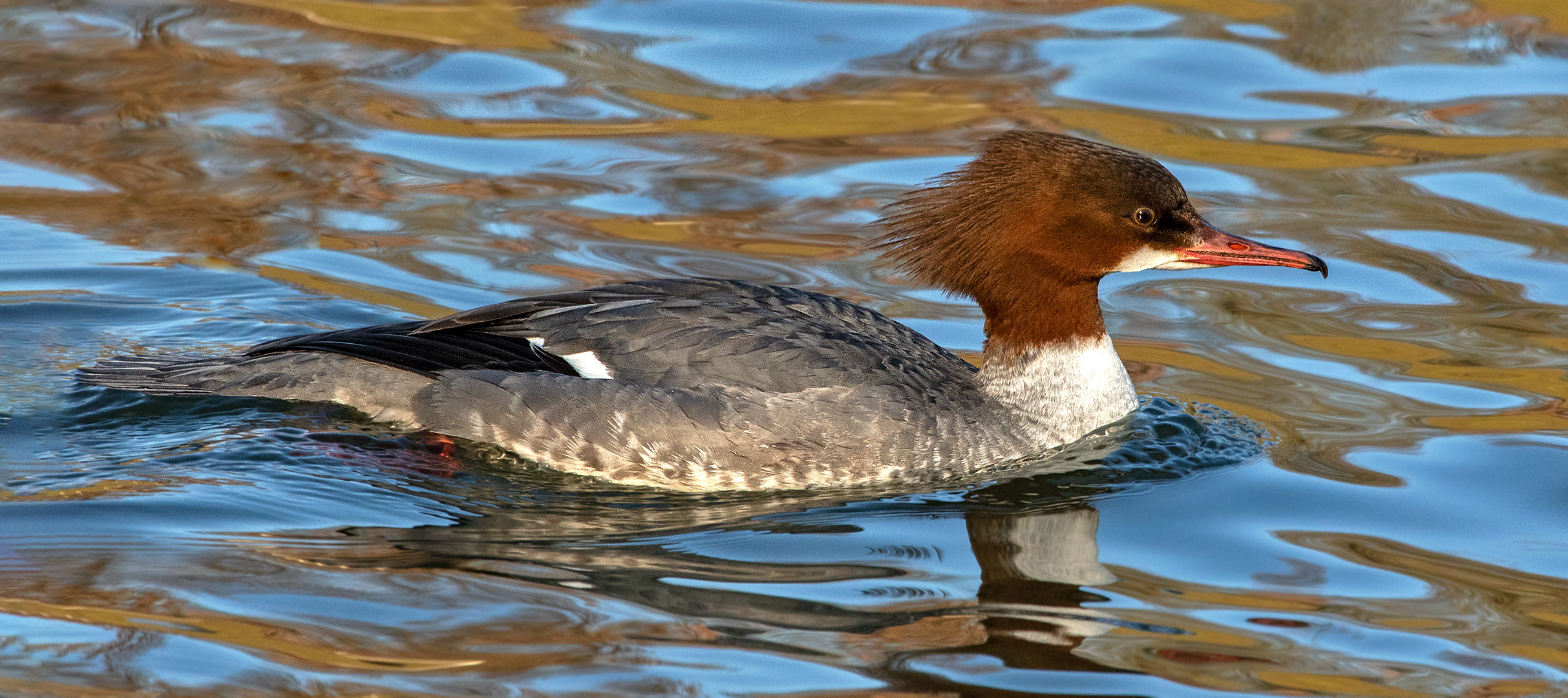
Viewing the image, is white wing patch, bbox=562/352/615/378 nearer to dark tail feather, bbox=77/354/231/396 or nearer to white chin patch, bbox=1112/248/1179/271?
dark tail feather, bbox=77/354/231/396

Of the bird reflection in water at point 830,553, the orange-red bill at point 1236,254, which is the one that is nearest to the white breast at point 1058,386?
the bird reflection in water at point 830,553

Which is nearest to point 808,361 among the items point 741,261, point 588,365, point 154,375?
point 588,365

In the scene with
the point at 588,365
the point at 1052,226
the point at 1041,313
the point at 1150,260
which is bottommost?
the point at 588,365

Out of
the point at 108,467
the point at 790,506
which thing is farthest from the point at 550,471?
the point at 108,467

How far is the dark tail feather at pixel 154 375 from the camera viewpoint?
21.2 ft

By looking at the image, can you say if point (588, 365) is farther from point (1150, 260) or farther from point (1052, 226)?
point (1150, 260)

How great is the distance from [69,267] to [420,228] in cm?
179

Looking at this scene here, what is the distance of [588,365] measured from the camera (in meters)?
6.20

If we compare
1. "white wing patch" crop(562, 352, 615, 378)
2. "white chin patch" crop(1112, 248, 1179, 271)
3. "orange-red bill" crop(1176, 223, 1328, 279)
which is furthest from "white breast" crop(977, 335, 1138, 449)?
"white wing patch" crop(562, 352, 615, 378)

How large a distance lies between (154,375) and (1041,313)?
3.45m

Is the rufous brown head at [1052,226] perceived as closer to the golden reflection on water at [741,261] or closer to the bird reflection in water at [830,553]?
the bird reflection in water at [830,553]

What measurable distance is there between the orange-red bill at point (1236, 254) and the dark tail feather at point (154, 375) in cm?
376

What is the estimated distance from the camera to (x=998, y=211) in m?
6.34

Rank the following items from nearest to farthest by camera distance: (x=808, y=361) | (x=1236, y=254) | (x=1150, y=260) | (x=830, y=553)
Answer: (x=830, y=553), (x=808, y=361), (x=1236, y=254), (x=1150, y=260)
